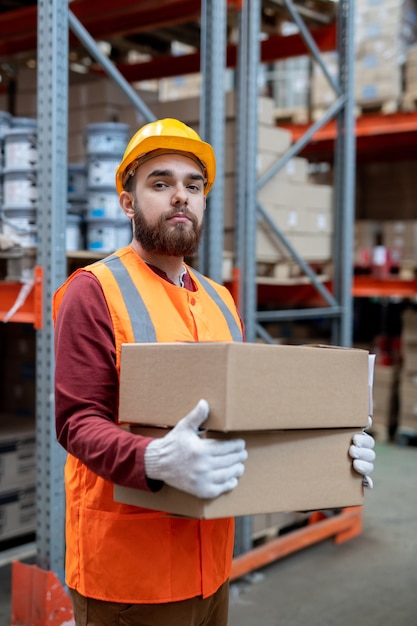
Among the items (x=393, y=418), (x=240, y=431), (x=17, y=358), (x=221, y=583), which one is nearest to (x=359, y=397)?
(x=240, y=431)

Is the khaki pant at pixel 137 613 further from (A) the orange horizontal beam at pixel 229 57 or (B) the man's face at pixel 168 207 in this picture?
(A) the orange horizontal beam at pixel 229 57

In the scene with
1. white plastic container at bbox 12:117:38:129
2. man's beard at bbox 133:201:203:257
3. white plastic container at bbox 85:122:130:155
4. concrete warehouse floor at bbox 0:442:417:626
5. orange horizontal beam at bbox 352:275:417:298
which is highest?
white plastic container at bbox 12:117:38:129

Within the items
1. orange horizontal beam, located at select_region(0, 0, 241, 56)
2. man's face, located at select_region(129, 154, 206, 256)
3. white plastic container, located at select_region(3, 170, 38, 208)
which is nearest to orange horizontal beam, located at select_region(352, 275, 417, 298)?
orange horizontal beam, located at select_region(0, 0, 241, 56)

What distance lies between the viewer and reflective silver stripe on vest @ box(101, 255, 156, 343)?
204 cm

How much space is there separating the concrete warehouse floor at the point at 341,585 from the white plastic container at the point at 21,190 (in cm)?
219

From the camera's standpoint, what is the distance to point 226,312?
2408 mm

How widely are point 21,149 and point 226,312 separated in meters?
2.06

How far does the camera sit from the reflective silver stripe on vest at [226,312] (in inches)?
93.7

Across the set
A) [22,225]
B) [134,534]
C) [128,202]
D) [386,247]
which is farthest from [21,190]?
[386,247]

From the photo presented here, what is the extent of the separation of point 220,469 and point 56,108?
7.81 feet

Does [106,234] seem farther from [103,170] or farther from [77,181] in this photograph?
[77,181]

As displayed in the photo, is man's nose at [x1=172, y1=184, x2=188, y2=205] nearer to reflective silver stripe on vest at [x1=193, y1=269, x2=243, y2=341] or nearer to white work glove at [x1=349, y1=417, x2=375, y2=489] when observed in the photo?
reflective silver stripe on vest at [x1=193, y1=269, x2=243, y2=341]

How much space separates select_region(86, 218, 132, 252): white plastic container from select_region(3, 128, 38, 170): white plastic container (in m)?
0.47

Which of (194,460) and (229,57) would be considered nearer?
(194,460)
